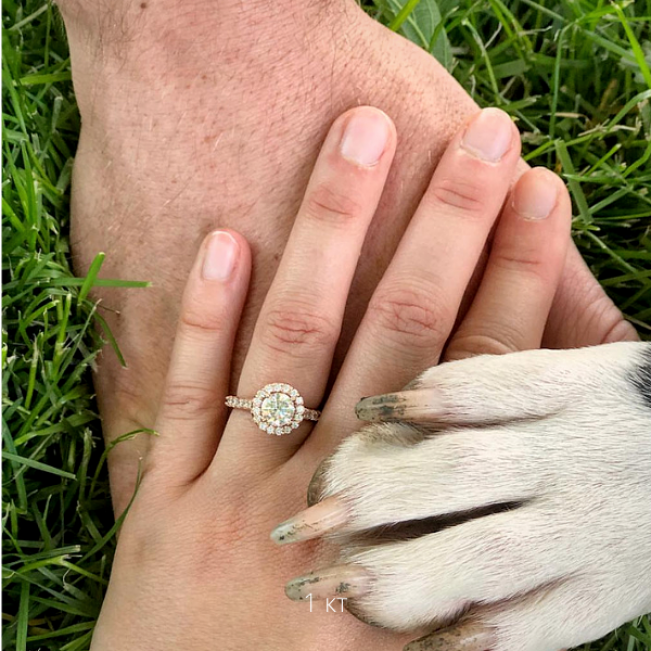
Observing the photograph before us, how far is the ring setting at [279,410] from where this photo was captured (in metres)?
1.07

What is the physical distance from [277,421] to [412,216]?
38cm

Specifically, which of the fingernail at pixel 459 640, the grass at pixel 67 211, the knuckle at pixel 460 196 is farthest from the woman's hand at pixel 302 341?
the fingernail at pixel 459 640

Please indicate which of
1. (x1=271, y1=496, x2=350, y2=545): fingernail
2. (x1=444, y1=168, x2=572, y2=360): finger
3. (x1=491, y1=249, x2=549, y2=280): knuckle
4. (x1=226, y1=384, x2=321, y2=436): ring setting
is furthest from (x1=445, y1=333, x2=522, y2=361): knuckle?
(x1=271, y1=496, x2=350, y2=545): fingernail

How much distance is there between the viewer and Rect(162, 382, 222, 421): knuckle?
3.84ft

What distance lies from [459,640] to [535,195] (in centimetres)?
68

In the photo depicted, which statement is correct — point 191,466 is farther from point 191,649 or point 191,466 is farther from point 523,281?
point 523,281

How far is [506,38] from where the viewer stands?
4.98 ft

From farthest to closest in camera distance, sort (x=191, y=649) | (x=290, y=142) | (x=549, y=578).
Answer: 1. (x=290, y=142)
2. (x=191, y=649)
3. (x=549, y=578)

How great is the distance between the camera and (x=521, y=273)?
1.12m

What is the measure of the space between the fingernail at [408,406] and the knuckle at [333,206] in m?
0.35

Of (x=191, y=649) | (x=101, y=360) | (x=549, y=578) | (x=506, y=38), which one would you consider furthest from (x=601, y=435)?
(x=506, y=38)

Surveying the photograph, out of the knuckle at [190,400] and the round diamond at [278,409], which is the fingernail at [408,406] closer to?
the round diamond at [278,409]

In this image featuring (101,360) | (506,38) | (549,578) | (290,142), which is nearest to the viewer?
(549,578)

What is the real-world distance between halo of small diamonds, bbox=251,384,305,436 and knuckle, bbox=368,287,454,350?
0.16 m
